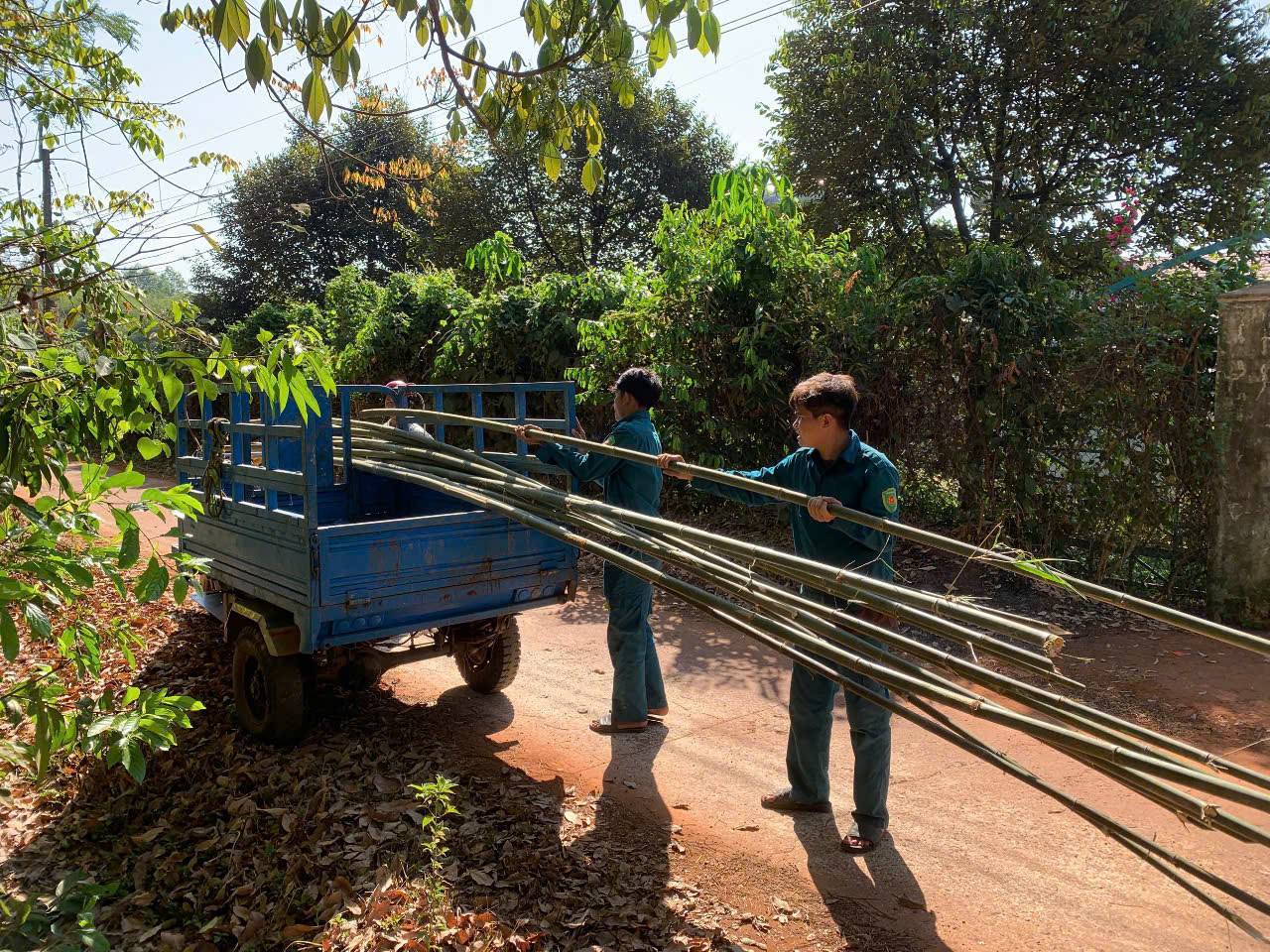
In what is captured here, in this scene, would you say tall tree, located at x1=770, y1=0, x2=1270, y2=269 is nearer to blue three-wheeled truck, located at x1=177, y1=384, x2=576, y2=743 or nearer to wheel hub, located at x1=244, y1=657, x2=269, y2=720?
blue three-wheeled truck, located at x1=177, y1=384, x2=576, y2=743

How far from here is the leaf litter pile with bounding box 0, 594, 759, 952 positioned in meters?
3.18

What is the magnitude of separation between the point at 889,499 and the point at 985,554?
773mm

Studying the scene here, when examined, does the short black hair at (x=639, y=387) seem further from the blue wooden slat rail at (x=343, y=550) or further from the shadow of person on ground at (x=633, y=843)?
the shadow of person on ground at (x=633, y=843)

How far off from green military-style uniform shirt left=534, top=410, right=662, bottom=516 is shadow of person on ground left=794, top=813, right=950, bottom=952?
180 centimetres

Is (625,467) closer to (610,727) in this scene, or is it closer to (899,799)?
(610,727)

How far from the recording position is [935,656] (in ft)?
A: 8.21

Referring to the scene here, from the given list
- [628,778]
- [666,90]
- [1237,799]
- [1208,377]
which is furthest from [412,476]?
[666,90]

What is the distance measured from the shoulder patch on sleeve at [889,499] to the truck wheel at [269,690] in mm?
2887

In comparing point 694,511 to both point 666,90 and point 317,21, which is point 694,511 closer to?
point 317,21

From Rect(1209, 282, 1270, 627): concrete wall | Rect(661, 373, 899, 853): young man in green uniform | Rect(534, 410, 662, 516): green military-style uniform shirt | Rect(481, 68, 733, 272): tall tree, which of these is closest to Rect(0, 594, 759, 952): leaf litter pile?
Rect(661, 373, 899, 853): young man in green uniform

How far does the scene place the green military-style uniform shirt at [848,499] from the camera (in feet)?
11.9

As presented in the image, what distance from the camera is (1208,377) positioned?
655 cm

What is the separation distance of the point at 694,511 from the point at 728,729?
15.2 feet

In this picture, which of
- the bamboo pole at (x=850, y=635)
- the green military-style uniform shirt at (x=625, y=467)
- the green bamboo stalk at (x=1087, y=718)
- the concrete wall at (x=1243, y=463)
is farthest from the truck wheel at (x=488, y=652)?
the concrete wall at (x=1243, y=463)
